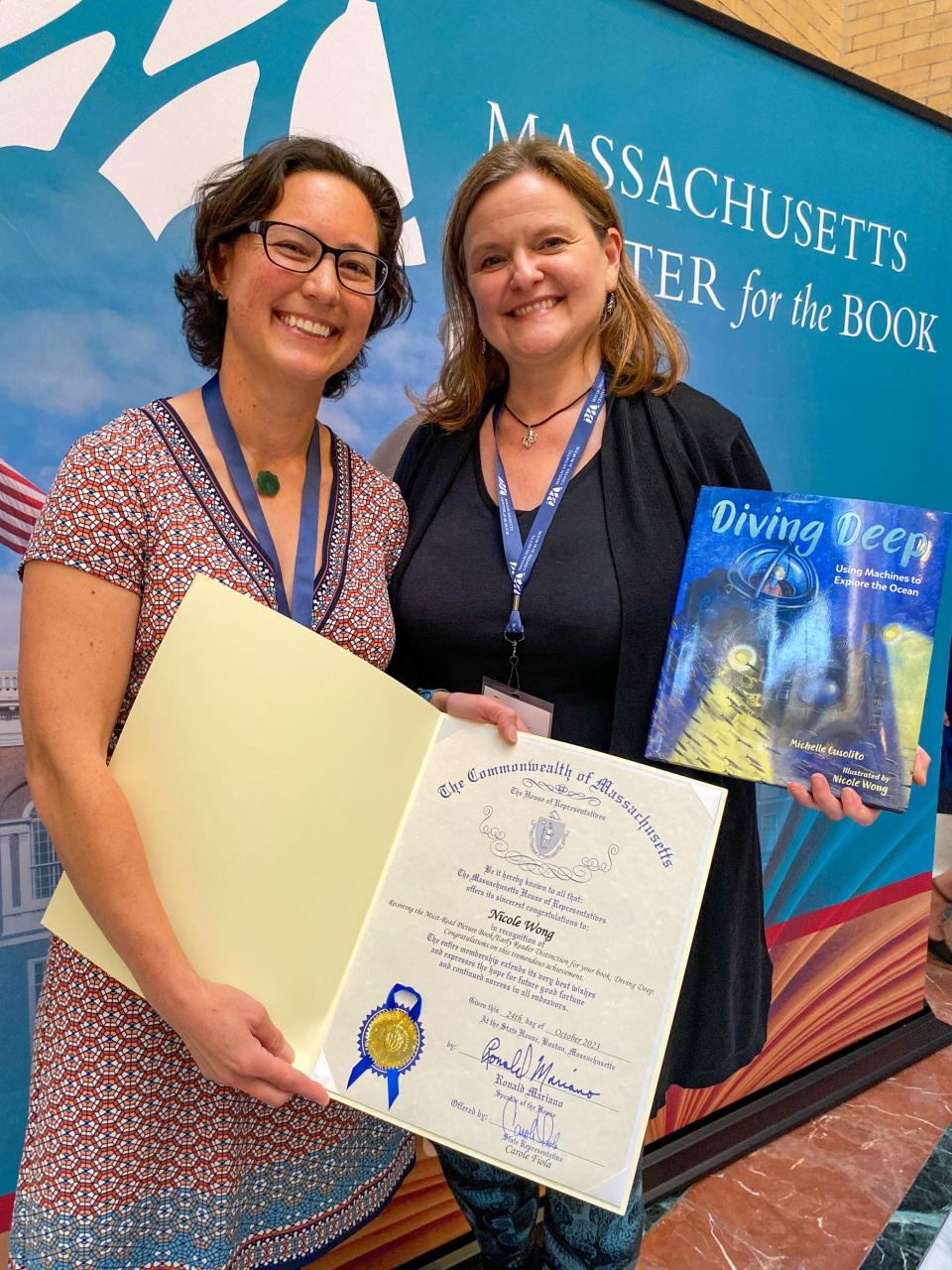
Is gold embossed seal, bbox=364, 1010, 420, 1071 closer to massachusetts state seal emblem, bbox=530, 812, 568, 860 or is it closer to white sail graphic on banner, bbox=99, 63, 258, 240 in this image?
massachusetts state seal emblem, bbox=530, 812, 568, 860

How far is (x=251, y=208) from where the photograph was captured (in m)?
1.17

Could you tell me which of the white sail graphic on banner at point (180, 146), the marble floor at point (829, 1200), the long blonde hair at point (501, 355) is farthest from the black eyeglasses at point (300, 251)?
the marble floor at point (829, 1200)

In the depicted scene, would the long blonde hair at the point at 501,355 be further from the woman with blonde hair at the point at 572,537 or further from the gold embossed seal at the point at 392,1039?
the gold embossed seal at the point at 392,1039

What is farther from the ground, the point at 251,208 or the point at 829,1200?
the point at 251,208

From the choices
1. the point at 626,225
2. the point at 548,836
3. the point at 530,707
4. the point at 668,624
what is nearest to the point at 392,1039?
the point at 548,836

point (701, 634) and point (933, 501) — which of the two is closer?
point (701, 634)

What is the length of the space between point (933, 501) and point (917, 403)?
35 centimetres

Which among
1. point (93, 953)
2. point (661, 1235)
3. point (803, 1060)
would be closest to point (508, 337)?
point (93, 953)

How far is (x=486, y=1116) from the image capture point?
1.05 metres

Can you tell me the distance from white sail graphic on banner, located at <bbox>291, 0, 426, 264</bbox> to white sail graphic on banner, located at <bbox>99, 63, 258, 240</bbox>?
0.12 m

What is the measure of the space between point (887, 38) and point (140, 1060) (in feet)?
19.8

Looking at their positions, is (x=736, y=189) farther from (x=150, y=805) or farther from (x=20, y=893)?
(x=20, y=893)
